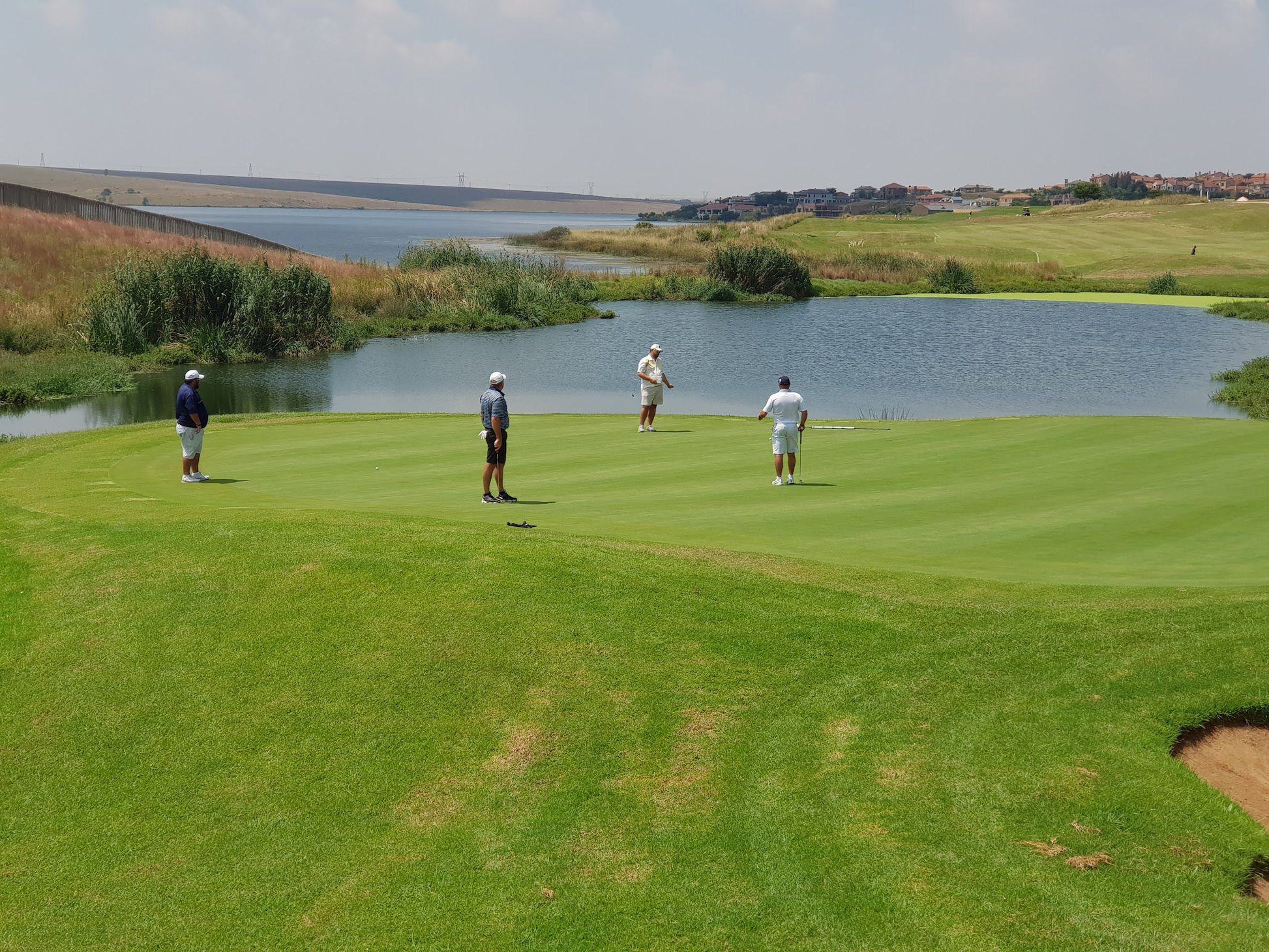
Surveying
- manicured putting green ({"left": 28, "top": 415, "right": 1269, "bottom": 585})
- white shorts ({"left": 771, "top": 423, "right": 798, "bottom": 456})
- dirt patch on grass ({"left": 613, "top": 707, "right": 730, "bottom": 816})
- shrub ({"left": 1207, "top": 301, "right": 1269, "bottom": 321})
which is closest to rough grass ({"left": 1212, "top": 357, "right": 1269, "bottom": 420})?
manicured putting green ({"left": 28, "top": 415, "right": 1269, "bottom": 585})

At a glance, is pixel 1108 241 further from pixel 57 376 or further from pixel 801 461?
pixel 801 461

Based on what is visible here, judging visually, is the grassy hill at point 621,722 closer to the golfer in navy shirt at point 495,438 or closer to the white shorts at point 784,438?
the golfer in navy shirt at point 495,438

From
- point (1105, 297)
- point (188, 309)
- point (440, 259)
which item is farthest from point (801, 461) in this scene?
point (1105, 297)

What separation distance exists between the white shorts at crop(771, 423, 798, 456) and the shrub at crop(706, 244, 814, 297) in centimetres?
7451

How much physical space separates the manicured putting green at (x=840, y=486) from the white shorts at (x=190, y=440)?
556 mm

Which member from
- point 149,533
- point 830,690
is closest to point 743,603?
point 830,690

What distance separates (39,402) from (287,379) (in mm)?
10552

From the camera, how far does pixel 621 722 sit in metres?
10.3

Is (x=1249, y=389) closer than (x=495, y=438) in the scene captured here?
No

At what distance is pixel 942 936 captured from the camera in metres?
7.48

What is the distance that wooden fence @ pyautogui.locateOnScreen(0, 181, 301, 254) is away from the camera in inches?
2911

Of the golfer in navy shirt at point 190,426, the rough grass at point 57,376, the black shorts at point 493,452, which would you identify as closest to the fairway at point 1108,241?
the rough grass at point 57,376

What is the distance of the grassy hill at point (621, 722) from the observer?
7.86 metres

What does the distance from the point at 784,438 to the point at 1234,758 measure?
9.87 meters
